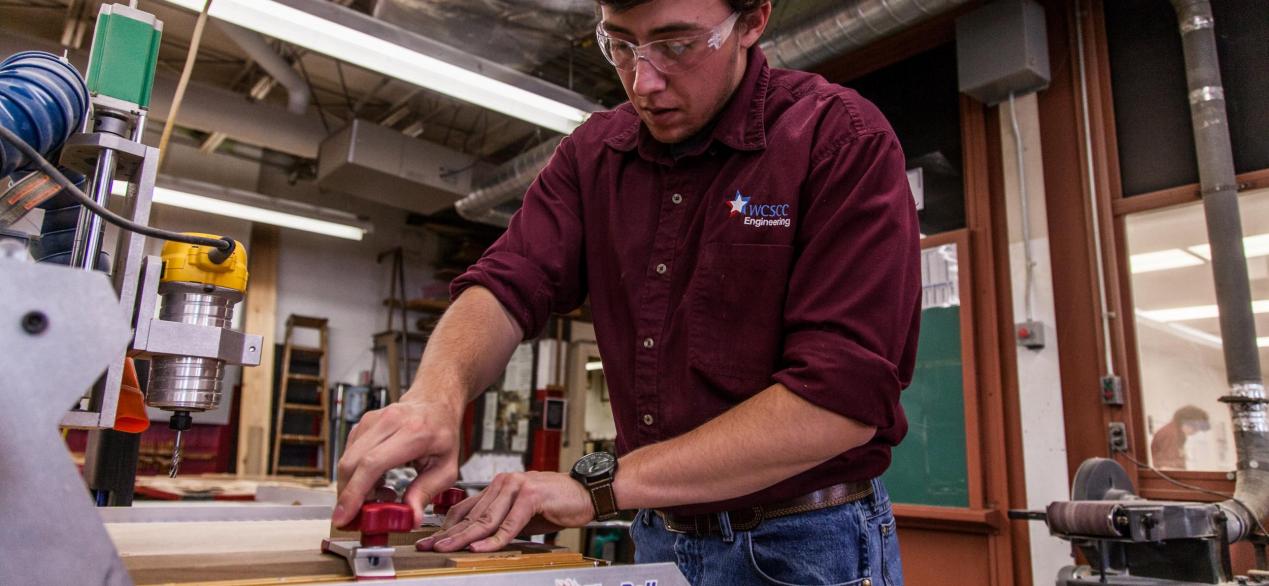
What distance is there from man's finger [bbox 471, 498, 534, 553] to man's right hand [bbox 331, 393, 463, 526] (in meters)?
0.07

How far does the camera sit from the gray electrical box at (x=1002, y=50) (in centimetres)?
322

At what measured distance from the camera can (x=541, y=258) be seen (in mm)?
1194

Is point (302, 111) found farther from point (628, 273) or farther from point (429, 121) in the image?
point (628, 273)

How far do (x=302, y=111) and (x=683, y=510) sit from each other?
488 cm

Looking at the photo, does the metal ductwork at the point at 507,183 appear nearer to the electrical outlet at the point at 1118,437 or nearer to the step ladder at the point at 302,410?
the step ladder at the point at 302,410

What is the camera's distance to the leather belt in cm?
101

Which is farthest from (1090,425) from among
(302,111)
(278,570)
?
(302,111)

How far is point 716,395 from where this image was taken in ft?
3.42

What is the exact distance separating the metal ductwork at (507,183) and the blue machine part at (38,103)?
3.83m

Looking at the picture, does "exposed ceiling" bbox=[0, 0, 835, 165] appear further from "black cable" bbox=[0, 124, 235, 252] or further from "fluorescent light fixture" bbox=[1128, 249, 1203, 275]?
"black cable" bbox=[0, 124, 235, 252]

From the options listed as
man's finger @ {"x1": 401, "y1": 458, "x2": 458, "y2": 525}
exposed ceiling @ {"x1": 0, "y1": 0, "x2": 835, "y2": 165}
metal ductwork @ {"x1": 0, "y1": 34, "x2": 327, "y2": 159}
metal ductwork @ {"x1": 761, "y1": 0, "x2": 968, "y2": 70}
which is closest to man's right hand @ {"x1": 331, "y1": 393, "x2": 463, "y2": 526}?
man's finger @ {"x1": 401, "y1": 458, "x2": 458, "y2": 525}

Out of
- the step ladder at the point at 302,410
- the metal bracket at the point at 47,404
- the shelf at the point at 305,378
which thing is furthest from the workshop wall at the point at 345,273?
the metal bracket at the point at 47,404

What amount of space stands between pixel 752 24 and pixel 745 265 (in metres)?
0.38

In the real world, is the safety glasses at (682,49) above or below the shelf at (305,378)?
above
